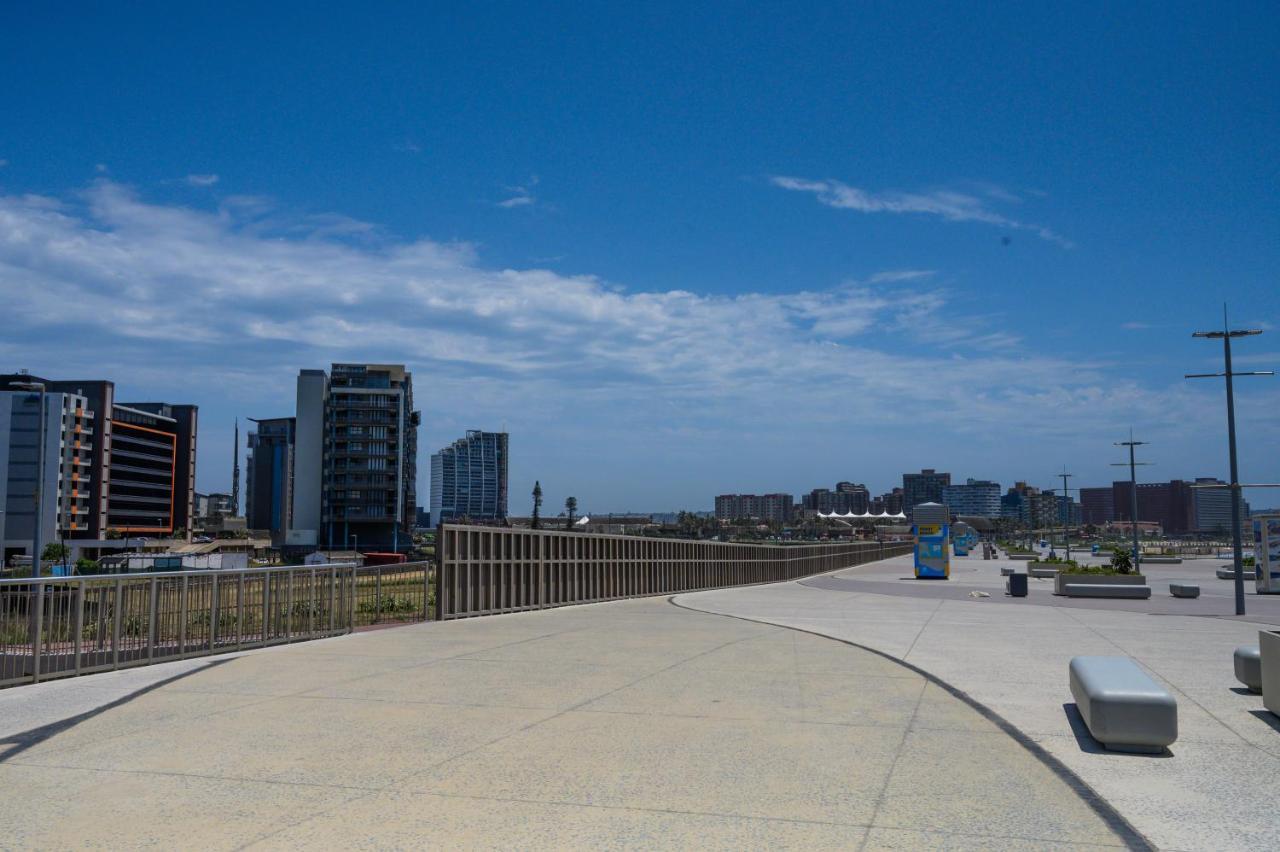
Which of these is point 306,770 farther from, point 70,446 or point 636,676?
point 70,446

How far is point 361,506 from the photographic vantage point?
126 m

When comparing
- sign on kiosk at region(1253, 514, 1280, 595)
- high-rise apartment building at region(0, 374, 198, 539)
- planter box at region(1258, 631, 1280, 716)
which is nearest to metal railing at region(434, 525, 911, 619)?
planter box at region(1258, 631, 1280, 716)

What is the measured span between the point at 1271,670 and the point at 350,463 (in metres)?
124

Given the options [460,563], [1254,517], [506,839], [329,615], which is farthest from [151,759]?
[1254,517]

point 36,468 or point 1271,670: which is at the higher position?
point 36,468

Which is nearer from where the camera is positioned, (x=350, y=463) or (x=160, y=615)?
(x=160, y=615)

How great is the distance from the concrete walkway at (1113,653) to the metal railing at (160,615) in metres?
8.29

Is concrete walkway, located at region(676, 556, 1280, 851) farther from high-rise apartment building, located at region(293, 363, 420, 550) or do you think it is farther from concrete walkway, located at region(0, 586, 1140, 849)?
high-rise apartment building, located at region(293, 363, 420, 550)

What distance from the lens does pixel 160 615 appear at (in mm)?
13000

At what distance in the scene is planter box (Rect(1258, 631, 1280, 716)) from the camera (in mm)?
9562

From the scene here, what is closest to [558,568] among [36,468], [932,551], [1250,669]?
[1250,669]

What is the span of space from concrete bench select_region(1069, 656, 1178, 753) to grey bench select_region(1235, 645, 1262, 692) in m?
3.54

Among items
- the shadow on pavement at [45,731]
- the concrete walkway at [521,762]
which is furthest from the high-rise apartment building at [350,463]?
the shadow on pavement at [45,731]

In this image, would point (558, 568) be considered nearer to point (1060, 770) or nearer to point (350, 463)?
point (1060, 770)
